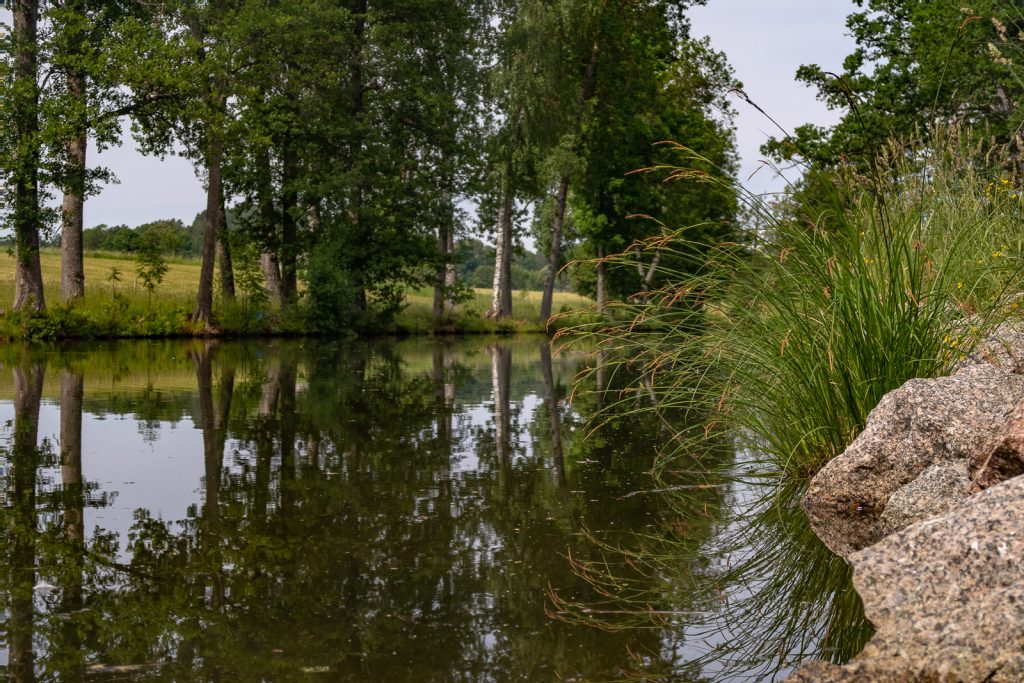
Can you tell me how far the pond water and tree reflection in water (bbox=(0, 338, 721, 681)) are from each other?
2cm

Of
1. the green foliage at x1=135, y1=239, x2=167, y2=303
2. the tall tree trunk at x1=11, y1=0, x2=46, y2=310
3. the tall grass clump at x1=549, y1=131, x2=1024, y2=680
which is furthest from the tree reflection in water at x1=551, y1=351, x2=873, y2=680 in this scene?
the green foliage at x1=135, y1=239, x2=167, y2=303

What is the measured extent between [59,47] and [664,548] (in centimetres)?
2099

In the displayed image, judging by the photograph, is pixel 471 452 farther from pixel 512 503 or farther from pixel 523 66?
pixel 523 66

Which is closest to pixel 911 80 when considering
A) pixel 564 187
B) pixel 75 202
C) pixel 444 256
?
pixel 564 187

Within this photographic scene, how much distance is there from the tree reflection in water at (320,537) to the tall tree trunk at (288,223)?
1709 centimetres

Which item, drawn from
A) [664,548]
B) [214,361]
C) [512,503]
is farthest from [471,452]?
[214,361]

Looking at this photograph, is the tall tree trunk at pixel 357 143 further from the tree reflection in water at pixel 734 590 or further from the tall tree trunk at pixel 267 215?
the tree reflection in water at pixel 734 590

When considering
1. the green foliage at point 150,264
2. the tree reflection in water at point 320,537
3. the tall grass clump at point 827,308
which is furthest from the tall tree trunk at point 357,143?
the tall grass clump at point 827,308

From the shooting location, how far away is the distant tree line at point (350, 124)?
71.0 ft

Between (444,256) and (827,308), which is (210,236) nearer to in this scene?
(444,256)

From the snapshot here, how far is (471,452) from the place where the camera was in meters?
7.78

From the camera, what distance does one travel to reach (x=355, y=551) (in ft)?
15.5

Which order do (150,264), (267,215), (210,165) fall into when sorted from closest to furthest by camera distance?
(150,264)
(210,165)
(267,215)

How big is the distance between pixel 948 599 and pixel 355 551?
2714mm
